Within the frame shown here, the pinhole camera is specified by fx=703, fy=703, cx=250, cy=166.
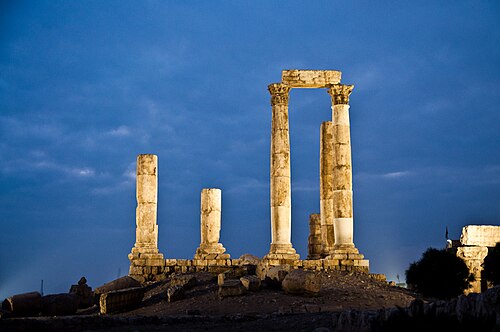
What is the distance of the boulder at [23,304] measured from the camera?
21.5m

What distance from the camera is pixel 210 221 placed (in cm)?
3238

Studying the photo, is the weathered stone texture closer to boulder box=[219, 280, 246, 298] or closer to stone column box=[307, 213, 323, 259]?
stone column box=[307, 213, 323, 259]

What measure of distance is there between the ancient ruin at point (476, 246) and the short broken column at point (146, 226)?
12497 millimetres

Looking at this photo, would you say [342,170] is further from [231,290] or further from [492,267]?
[231,290]

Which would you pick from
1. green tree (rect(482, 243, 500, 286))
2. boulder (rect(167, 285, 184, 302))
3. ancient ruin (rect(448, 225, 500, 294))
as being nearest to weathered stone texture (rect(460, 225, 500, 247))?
ancient ruin (rect(448, 225, 500, 294))

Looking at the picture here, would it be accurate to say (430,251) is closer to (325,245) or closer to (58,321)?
(325,245)

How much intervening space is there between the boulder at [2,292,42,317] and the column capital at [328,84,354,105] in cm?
1468

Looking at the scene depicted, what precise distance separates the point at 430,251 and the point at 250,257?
10.6 meters

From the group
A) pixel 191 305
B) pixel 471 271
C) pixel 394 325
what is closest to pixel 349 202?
pixel 471 271

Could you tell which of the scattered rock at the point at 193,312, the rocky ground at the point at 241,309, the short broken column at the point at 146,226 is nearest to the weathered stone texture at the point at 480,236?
the rocky ground at the point at 241,309

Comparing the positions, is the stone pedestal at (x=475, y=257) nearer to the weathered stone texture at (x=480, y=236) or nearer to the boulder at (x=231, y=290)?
the weathered stone texture at (x=480, y=236)

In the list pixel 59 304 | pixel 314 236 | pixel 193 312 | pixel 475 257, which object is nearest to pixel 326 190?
pixel 314 236

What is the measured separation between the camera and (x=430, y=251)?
27.2 meters

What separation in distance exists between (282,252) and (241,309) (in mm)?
8405
